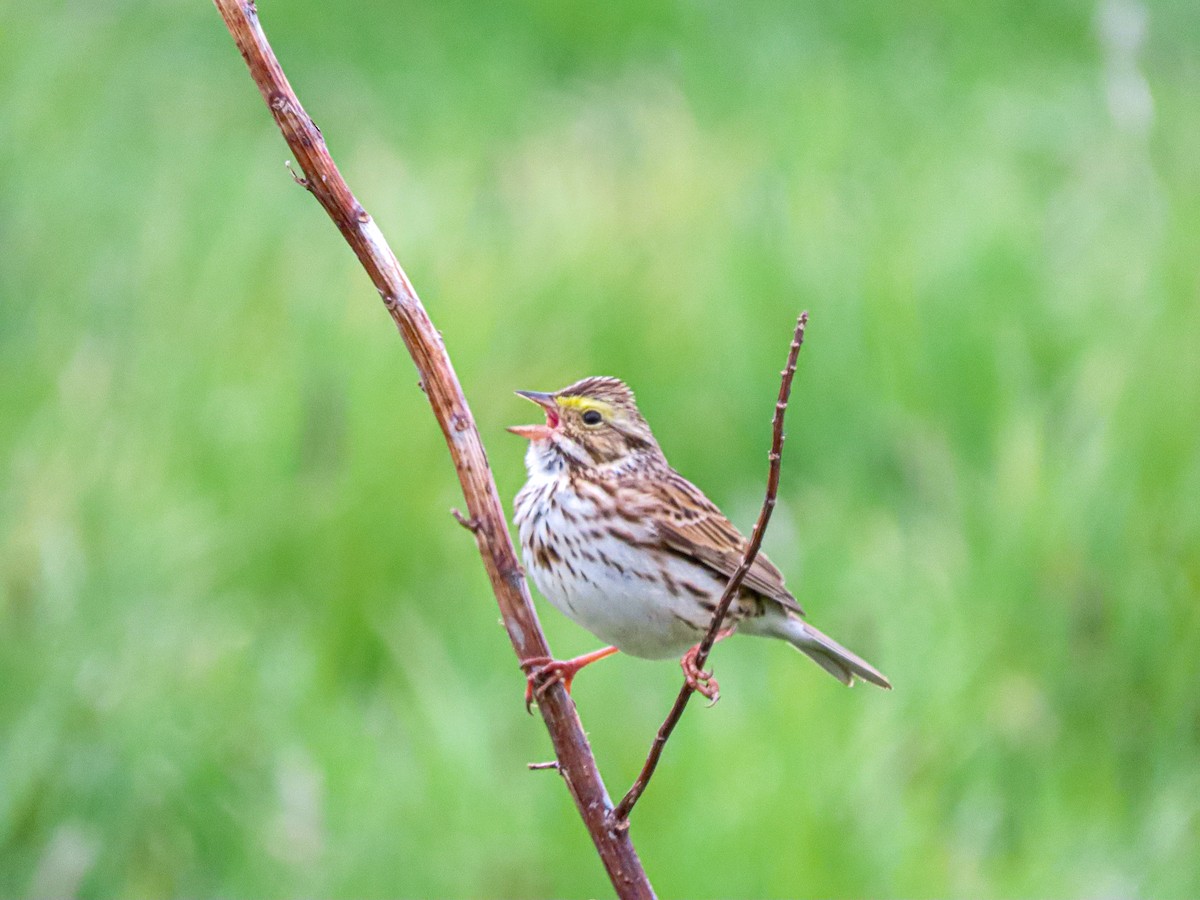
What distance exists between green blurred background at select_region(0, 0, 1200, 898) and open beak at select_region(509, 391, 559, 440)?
1.60 meters

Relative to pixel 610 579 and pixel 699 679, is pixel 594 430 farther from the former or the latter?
pixel 699 679

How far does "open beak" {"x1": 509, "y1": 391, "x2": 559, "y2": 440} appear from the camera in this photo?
2.96 m

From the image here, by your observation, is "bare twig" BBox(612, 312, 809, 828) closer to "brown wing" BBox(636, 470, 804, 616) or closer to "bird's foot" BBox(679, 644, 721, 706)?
"bird's foot" BBox(679, 644, 721, 706)

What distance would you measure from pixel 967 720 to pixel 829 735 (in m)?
0.50

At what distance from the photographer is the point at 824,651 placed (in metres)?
3.78

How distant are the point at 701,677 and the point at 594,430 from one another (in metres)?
1.47

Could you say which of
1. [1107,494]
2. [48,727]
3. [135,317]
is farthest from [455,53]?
[48,727]

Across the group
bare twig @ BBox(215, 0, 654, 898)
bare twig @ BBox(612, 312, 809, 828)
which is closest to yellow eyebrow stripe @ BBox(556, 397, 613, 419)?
bare twig @ BBox(215, 0, 654, 898)

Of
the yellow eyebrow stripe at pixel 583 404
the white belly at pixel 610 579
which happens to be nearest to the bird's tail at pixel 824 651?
the white belly at pixel 610 579

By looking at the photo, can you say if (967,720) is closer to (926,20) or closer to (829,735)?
(829,735)

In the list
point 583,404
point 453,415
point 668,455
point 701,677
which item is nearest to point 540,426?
point 583,404

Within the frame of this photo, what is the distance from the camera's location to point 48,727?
507 cm

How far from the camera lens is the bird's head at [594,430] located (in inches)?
141

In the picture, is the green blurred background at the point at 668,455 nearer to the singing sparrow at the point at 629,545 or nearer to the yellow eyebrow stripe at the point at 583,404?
the singing sparrow at the point at 629,545
